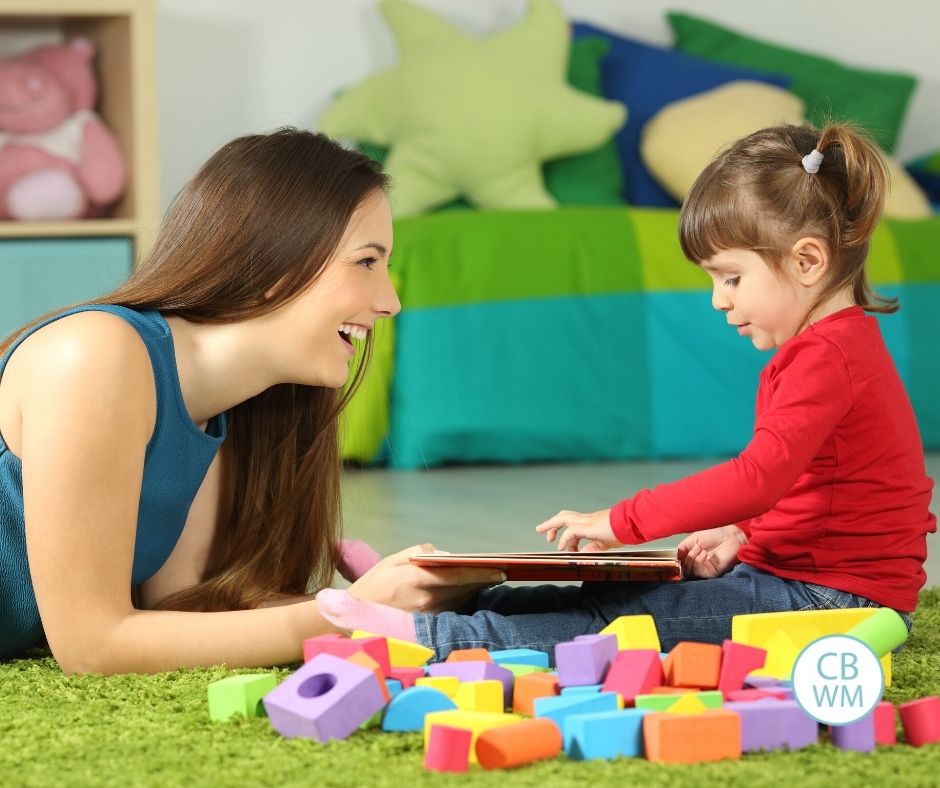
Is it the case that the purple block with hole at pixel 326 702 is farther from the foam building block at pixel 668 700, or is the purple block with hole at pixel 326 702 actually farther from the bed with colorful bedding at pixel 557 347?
the bed with colorful bedding at pixel 557 347

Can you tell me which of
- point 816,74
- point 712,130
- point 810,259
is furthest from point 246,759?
point 816,74

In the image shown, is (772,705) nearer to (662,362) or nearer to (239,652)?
(239,652)

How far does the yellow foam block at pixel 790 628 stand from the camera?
1.06 meters

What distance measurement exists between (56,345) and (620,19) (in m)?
2.82

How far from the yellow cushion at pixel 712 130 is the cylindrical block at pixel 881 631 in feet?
7.25

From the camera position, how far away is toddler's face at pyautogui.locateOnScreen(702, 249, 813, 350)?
4.27 ft

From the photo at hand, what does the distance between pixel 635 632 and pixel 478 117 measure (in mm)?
2203

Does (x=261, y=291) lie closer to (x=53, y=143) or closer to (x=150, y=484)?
(x=150, y=484)

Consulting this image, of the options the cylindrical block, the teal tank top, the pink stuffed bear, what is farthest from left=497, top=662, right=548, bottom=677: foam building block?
the pink stuffed bear

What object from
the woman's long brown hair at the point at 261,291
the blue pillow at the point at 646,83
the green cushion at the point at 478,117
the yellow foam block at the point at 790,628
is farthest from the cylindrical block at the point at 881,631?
the blue pillow at the point at 646,83

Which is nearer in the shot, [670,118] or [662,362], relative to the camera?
[662,362]

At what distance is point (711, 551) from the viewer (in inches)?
54.2

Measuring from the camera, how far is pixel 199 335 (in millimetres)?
1234

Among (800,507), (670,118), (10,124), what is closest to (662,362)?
(670,118)
